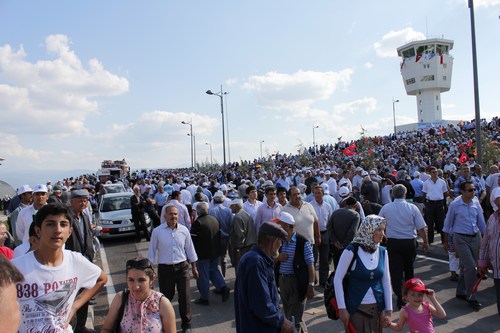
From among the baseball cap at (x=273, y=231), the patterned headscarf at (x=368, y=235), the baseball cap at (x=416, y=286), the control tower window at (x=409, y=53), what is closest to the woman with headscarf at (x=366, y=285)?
the patterned headscarf at (x=368, y=235)

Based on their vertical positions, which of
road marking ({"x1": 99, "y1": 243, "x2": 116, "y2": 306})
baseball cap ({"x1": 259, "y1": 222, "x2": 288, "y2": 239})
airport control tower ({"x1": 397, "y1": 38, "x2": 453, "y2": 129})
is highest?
airport control tower ({"x1": 397, "y1": 38, "x2": 453, "y2": 129})

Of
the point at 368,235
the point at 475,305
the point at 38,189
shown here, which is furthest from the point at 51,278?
the point at 475,305

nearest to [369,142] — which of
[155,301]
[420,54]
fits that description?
[155,301]

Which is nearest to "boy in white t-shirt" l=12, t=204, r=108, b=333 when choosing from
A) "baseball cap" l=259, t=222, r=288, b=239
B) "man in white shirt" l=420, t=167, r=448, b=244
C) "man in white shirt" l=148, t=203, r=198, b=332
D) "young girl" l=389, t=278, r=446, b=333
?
"baseball cap" l=259, t=222, r=288, b=239

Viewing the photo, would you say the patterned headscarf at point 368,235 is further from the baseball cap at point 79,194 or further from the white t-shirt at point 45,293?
the baseball cap at point 79,194

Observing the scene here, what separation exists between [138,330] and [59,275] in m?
0.73

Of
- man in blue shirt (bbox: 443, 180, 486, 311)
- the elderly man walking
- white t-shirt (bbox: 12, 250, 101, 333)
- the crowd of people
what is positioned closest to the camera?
white t-shirt (bbox: 12, 250, 101, 333)

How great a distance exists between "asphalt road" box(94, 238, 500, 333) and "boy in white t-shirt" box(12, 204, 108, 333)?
123 inches

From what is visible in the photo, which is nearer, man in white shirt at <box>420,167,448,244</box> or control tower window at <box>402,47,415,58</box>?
man in white shirt at <box>420,167,448,244</box>

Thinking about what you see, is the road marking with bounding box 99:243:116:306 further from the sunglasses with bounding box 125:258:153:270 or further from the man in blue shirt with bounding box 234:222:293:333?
the man in blue shirt with bounding box 234:222:293:333

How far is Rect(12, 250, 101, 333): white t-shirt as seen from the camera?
2.89m

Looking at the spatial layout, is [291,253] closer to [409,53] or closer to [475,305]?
[475,305]

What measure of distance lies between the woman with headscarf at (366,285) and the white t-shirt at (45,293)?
2.39 metres

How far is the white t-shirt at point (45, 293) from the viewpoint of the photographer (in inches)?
114
